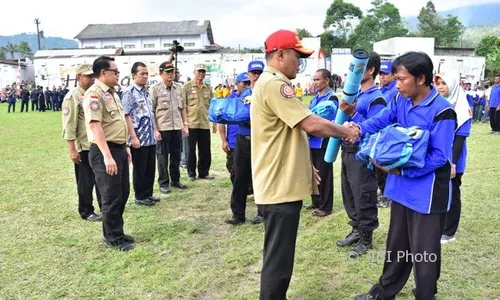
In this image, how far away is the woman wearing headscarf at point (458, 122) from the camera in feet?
12.7

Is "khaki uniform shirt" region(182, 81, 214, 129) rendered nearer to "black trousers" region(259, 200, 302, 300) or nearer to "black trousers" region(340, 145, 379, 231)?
"black trousers" region(340, 145, 379, 231)

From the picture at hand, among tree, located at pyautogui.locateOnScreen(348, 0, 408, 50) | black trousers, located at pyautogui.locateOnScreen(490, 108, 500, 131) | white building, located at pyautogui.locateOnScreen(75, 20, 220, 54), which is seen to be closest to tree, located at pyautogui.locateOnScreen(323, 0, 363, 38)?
tree, located at pyautogui.locateOnScreen(348, 0, 408, 50)

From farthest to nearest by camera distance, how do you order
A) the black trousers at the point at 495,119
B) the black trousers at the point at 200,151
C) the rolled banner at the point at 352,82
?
the black trousers at the point at 495,119
the black trousers at the point at 200,151
the rolled banner at the point at 352,82

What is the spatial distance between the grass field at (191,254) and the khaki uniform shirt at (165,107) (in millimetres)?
1207

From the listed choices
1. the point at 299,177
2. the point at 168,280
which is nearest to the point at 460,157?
the point at 299,177

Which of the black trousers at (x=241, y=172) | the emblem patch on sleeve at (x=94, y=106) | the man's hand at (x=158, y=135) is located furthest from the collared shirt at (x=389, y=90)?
the man's hand at (x=158, y=135)

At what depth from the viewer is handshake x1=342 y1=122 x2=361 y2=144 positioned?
2900mm

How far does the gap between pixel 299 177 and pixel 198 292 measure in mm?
1549

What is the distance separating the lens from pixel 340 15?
205ft

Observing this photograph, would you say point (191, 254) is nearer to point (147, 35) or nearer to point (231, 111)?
point (231, 111)

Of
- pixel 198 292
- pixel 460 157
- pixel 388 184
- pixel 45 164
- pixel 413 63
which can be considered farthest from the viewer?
pixel 45 164

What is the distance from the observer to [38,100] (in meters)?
27.5

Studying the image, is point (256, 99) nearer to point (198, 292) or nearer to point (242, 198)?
point (198, 292)

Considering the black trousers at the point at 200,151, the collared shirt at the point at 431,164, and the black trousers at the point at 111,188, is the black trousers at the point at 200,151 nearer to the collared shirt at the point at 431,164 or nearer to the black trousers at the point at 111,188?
the black trousers at the point at 111,188
